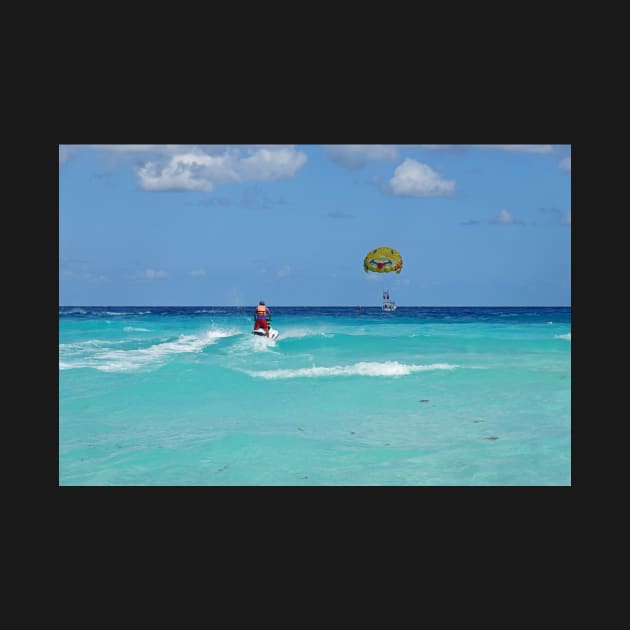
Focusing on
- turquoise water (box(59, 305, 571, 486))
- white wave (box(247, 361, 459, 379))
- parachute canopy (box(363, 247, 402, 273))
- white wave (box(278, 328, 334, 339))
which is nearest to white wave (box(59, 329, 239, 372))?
turquoise water (box(59, 305, 571, 486))

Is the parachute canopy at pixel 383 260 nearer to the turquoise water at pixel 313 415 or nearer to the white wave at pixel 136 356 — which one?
the turquoise water at pixel 313 415

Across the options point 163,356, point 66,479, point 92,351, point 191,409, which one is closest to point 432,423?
point 191,409

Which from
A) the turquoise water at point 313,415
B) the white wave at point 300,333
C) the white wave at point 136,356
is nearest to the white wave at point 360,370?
the turquoise water at point 313,415

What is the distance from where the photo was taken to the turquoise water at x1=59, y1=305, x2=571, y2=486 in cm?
736

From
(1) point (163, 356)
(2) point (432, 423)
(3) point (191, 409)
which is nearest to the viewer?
(2) point (432, 423)

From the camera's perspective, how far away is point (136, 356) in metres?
14.2

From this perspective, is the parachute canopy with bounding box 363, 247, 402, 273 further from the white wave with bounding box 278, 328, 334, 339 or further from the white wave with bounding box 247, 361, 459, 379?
the white wave with bounding box 278, 328, 334, 339

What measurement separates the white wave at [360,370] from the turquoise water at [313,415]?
43 mm

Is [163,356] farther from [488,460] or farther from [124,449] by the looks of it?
[488,460]

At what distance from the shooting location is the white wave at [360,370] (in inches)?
476

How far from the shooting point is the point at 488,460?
7.72m

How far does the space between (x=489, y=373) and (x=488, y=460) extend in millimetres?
5154

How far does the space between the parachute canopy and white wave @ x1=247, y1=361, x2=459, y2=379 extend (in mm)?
2045

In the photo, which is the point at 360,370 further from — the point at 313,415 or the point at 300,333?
the point at 300,333
